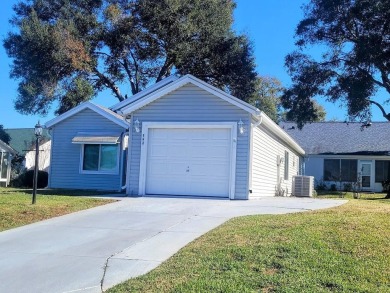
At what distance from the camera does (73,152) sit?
20.1m

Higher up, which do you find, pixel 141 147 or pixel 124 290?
pixel 141 147

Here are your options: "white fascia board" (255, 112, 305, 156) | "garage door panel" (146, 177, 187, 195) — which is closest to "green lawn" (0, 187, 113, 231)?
"garage door panel" (146, 177, 187, 195)

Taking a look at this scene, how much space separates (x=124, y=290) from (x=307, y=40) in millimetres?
25108

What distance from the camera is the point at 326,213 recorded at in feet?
33.5

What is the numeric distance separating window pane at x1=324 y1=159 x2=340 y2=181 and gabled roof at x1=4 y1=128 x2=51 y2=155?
19.1 metres

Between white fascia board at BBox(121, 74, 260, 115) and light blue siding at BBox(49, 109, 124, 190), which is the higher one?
white fascia board at BBox(121, 74, 260, 115)

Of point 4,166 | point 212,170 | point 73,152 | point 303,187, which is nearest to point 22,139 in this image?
point 4,166

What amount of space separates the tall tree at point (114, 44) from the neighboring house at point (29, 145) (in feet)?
7.66

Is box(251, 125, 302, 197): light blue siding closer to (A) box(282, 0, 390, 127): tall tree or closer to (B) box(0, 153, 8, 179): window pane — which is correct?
(A) box(282, 0, 390, 127): tall tree

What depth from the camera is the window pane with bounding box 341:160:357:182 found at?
3127 cm

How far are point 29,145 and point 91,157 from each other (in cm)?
1391

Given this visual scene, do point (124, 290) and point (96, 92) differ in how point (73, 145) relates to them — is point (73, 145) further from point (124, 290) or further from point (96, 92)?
point (124, 290)

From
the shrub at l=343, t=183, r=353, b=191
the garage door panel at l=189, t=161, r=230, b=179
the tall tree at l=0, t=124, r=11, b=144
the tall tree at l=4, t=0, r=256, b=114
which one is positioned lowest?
the shrub at l=343, t=183, r=353, b=191

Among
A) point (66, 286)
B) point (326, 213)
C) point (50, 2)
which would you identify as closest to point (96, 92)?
point (50, 2)
